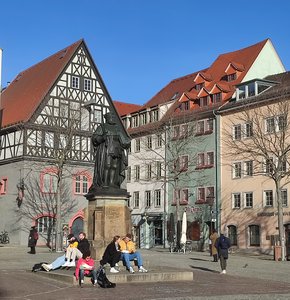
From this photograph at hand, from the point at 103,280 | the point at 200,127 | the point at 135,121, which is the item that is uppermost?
the point at 135,121

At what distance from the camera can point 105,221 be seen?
1678 cm

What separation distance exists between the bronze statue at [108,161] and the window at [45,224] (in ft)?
94.7

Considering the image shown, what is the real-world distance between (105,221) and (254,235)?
2691 centimetres

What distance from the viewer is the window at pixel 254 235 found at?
136ft

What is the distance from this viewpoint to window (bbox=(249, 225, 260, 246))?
4131 centimetres

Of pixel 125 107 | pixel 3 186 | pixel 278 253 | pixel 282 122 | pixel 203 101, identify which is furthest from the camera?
pixel 125 107

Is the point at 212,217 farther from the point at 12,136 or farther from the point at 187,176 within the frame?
the point at 12,136

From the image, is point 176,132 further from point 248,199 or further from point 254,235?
point 254,235

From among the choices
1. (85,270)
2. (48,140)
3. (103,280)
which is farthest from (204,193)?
(103,280)

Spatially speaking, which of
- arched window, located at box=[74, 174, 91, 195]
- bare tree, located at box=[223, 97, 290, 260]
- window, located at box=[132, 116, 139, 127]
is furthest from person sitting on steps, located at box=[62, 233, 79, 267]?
window, located at box=[132, 116, 139, 127]

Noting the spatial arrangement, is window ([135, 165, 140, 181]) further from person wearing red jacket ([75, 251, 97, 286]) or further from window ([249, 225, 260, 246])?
person wearing red jacket ([75, 251, 97, 286])

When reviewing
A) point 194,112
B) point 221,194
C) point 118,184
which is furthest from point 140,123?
point 118,184

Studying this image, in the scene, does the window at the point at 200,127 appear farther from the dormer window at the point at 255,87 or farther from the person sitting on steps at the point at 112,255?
the person sitting on steps at the point at 112,255

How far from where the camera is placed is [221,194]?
45.0 metres
